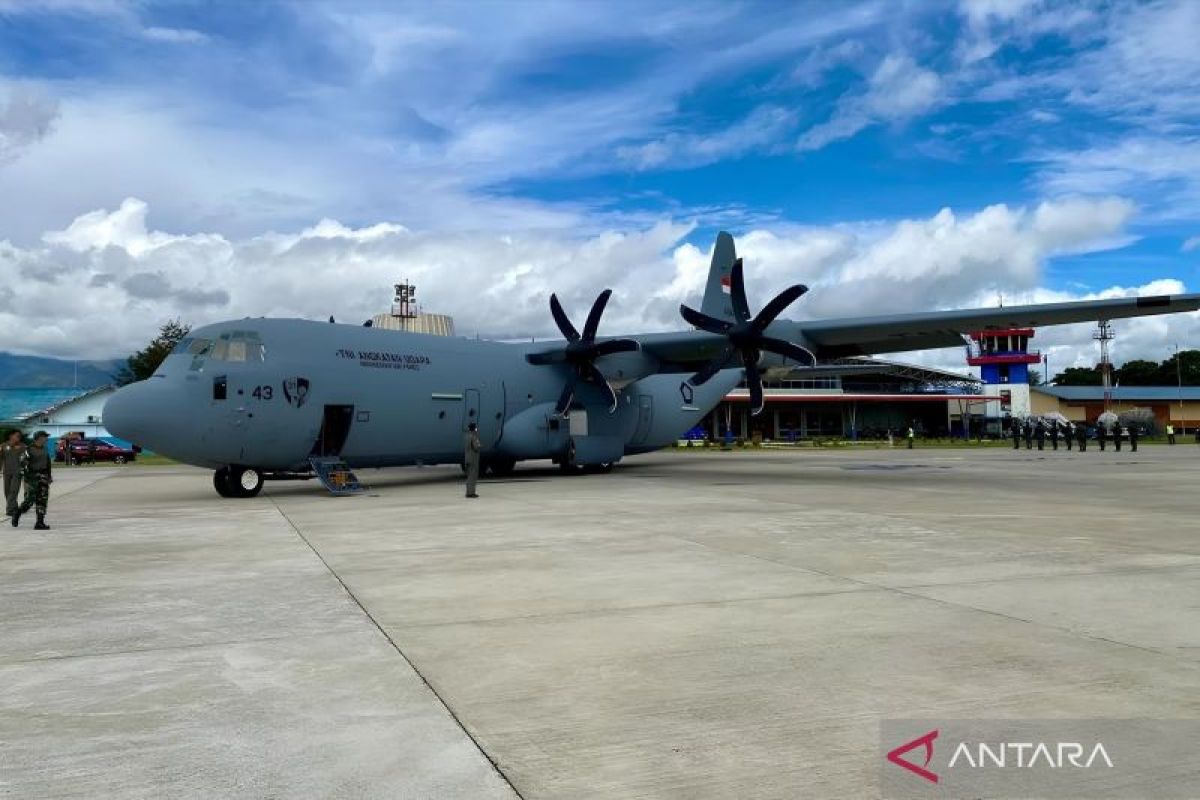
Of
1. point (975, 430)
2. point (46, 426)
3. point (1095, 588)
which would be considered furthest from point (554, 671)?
point (975, 430)

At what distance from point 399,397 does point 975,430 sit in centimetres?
7124

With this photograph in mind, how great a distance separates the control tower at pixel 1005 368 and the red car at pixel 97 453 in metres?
69.8

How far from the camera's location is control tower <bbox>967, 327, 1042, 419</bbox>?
82312mm

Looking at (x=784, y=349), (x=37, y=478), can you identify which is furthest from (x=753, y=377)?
(x=37, y=478)

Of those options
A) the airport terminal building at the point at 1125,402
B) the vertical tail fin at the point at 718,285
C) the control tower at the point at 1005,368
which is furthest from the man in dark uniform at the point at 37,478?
the airport terminal building at the point at 1125,402

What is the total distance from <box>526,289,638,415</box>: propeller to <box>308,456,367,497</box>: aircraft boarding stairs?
298 inches

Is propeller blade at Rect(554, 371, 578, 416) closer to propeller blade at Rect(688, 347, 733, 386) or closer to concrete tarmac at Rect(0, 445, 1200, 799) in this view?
propeller blade at Rect(688, 347, 733, 386)

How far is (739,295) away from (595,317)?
14.0ft

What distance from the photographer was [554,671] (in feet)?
18.0

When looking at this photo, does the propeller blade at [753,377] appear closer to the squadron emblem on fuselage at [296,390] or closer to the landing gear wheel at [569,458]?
the landing gear wheel at [569,458]

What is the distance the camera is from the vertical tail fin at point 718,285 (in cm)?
3177

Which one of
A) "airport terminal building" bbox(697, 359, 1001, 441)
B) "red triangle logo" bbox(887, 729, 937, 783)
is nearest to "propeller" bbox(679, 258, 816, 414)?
"red triangle logo" bbox(887, 729, 937, 783)

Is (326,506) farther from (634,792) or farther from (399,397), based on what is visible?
(634,792)

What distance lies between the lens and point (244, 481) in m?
19.6
